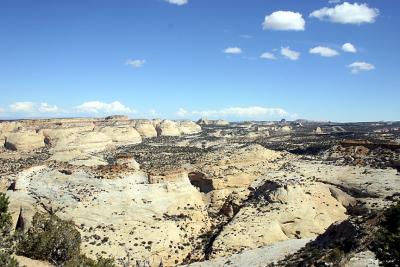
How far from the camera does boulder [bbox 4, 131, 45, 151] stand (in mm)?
124419

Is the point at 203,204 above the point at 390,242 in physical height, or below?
below

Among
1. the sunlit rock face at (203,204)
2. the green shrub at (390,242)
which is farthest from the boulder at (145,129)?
the green shrub at (390,242)

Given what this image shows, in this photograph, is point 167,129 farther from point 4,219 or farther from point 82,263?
point 4,219

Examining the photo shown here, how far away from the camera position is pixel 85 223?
43.5 metres

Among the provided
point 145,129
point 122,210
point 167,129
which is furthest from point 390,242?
point 167,129

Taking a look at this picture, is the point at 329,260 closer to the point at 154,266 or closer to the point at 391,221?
the point at 391,221

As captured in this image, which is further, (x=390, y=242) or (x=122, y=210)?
(x=122, y=210)

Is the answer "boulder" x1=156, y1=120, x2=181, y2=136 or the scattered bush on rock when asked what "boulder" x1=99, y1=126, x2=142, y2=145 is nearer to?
"boulder" x1=156, y1=120, x2=181, y2=136

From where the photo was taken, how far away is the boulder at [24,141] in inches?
4898

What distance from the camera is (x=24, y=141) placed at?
12538cm

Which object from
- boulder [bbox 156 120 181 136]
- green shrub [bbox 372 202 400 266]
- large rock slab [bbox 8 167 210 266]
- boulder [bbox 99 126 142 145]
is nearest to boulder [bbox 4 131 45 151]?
boulder [bbox 99 126 142 145]

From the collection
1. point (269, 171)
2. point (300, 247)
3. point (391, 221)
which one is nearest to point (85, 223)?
point (300, 247)

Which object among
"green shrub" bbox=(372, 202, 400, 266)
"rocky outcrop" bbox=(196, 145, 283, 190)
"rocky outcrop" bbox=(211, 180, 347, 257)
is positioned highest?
"green shrub" bbox=(372, 202, 400, 266)

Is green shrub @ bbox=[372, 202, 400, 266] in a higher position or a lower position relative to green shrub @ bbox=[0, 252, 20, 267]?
higher
